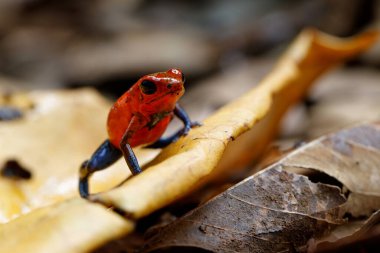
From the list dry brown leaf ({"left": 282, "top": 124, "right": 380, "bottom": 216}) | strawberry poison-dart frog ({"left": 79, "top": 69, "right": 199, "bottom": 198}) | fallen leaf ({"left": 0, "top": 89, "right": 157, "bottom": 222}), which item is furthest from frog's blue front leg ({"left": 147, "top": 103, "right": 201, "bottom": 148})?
dry brown leaf ({"left": 282, "top": 124, "right": 380, "bottom": 216})

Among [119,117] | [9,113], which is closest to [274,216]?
[119,117]

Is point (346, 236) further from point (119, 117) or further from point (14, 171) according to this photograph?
point (14, 171)

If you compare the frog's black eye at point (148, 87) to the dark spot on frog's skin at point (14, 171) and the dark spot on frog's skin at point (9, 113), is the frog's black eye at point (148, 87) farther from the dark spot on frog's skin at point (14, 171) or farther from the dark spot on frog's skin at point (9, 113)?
the dark spot on frog's skin at point (9, 113)

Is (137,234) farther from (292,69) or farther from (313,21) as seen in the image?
(313,21)

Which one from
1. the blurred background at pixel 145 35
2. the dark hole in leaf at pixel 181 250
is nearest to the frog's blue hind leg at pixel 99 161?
the dark hole in leaf at pixel 181 250

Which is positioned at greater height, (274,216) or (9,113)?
(9,113)
